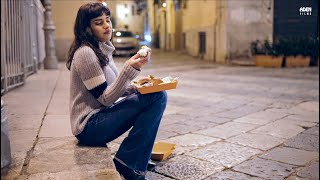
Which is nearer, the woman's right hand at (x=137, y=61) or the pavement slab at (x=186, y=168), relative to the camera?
the woman's right hand at (x=137, y=61)

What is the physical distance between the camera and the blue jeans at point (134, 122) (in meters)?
2.61

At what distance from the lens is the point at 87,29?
2.62 meters

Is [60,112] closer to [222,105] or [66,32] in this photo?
[222,105]

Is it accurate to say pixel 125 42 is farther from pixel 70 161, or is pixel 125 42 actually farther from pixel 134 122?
pixel 70 161

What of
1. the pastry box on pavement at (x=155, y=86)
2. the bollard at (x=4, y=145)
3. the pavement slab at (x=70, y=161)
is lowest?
the pavement slab at (x=70, y=161)

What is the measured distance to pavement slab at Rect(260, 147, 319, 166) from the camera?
3.21 metres

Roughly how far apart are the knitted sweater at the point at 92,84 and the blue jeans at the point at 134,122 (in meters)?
0.08

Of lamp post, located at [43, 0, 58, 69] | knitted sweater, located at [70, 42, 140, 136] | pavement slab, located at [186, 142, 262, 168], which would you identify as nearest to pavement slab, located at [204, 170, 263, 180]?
pavement slab, located at [186, 142, 262, 168]

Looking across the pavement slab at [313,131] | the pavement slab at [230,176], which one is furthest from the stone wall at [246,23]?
the pavement slab at [230,176]

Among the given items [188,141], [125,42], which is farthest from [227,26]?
[188,141]

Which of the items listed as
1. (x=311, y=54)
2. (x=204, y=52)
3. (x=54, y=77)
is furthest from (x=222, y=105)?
(x=204, y=52)

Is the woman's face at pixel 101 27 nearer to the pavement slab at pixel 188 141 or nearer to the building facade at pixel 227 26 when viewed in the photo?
the pavement slab at pixel 188 141

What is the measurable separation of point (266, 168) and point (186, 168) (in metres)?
0.63

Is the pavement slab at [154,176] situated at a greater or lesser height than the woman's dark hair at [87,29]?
lesser
